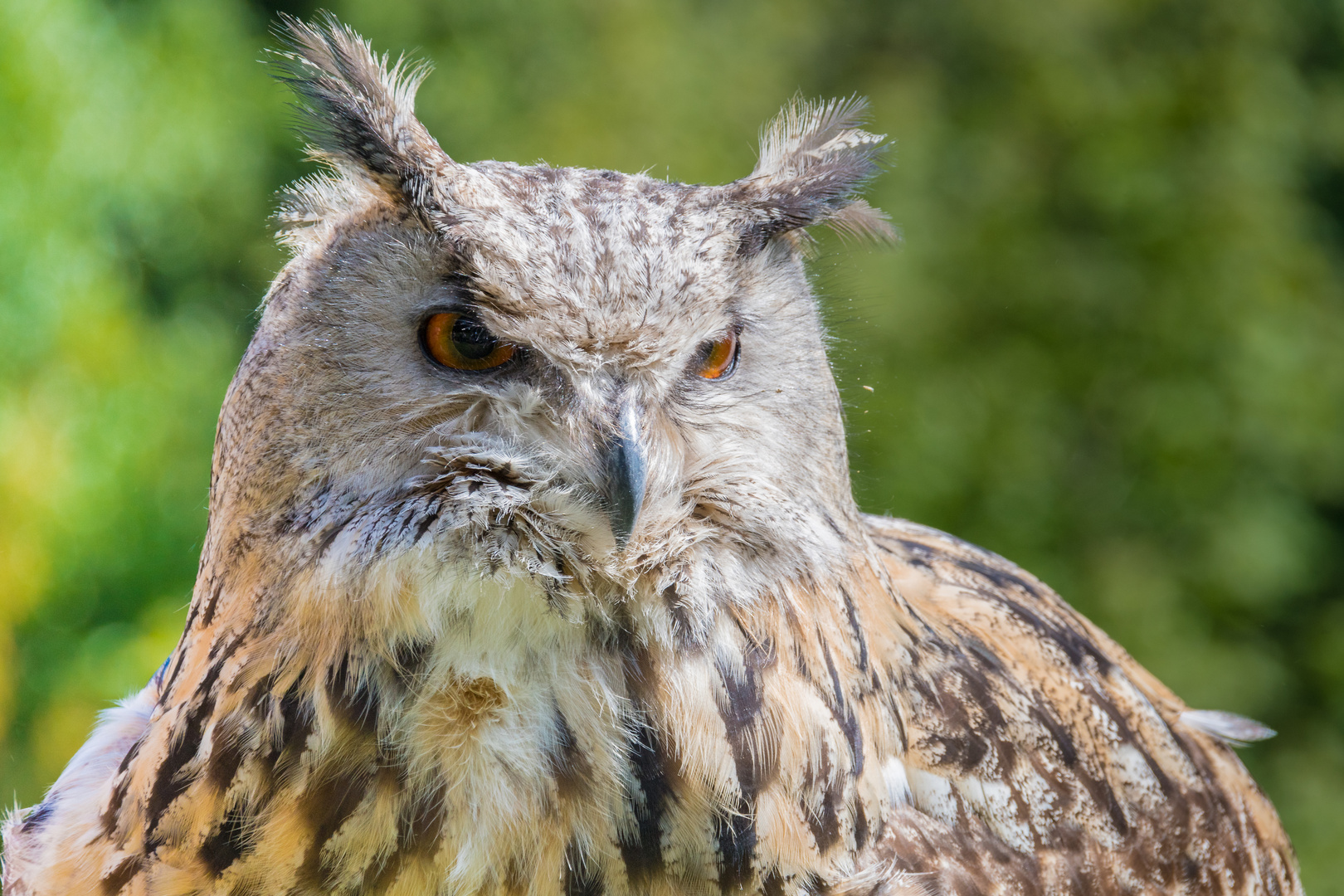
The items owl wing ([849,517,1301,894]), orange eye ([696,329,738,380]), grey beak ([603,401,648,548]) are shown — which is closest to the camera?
grey beak ([603,401,648,548])

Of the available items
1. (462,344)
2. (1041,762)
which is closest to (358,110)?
(462,344)

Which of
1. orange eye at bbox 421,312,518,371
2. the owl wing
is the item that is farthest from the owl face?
the owl wing

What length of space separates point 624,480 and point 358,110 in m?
0.47

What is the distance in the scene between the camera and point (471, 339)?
3.75 ft

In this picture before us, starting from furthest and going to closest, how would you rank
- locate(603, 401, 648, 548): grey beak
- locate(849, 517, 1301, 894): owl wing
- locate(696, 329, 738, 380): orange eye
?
locate(849, 517, 1301, 894): owl wing
locate(696, 329, 738, 380): orange eye
locate(603, 401, 648, 548): grey beak

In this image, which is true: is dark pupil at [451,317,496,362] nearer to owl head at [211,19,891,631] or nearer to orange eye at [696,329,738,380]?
owl head at [211,19,891,631]

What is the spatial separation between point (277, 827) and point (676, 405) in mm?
555

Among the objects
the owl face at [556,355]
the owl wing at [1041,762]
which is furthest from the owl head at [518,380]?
the owl wing at [1041,762]

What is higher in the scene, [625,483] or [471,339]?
[471,339]

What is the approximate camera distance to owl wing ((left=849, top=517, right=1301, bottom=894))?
136 centimetres

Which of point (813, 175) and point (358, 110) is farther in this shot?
point (813, 175)

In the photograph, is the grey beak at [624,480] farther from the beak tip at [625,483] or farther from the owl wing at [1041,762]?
the owl wing at [1041,762]

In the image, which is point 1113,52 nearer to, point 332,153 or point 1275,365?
point 1275,365

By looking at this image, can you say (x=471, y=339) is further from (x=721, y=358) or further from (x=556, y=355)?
(x=721, y=358)
